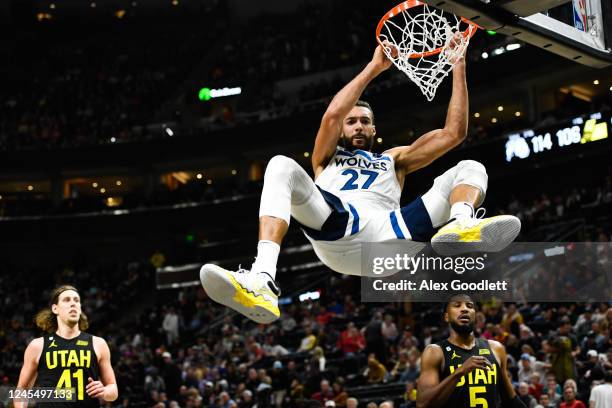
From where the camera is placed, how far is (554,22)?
252 inches

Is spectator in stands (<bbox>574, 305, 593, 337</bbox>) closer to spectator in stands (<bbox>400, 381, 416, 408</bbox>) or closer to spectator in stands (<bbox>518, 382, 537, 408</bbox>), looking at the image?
spectator in stands (<bbox>518, 382, 537, 408</bbox>)

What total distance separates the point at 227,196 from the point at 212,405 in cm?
1721

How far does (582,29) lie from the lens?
6688mm

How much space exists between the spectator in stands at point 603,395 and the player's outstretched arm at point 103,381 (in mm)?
4895

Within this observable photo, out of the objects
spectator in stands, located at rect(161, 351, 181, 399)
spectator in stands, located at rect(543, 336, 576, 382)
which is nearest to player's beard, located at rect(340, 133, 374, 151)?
spectator in stands, located at rect(543, 336, 576, 382)

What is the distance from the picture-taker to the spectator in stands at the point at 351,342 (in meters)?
16.1

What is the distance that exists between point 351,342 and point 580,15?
10.2m

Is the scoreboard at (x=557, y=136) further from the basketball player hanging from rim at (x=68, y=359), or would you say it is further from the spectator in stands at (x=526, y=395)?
the basketball player hanging from rim at (x=68, y=359)

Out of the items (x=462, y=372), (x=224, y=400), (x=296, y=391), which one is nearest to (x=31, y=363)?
(x=462, y=372)

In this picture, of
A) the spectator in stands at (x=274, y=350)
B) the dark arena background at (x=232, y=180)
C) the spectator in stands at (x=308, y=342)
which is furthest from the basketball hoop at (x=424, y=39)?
the spectator in stands at (x=274, y=350)

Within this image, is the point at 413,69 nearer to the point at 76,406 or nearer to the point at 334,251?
the point at 334,251

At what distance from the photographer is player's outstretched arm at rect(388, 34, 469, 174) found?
679 centimetres

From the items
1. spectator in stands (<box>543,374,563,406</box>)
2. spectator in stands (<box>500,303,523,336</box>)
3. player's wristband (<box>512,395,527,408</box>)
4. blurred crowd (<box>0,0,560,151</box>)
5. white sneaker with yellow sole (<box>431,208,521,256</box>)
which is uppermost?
blurred crowd (<box>0,0,560,151</box>)

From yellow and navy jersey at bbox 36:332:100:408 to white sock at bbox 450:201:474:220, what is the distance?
322 cm
